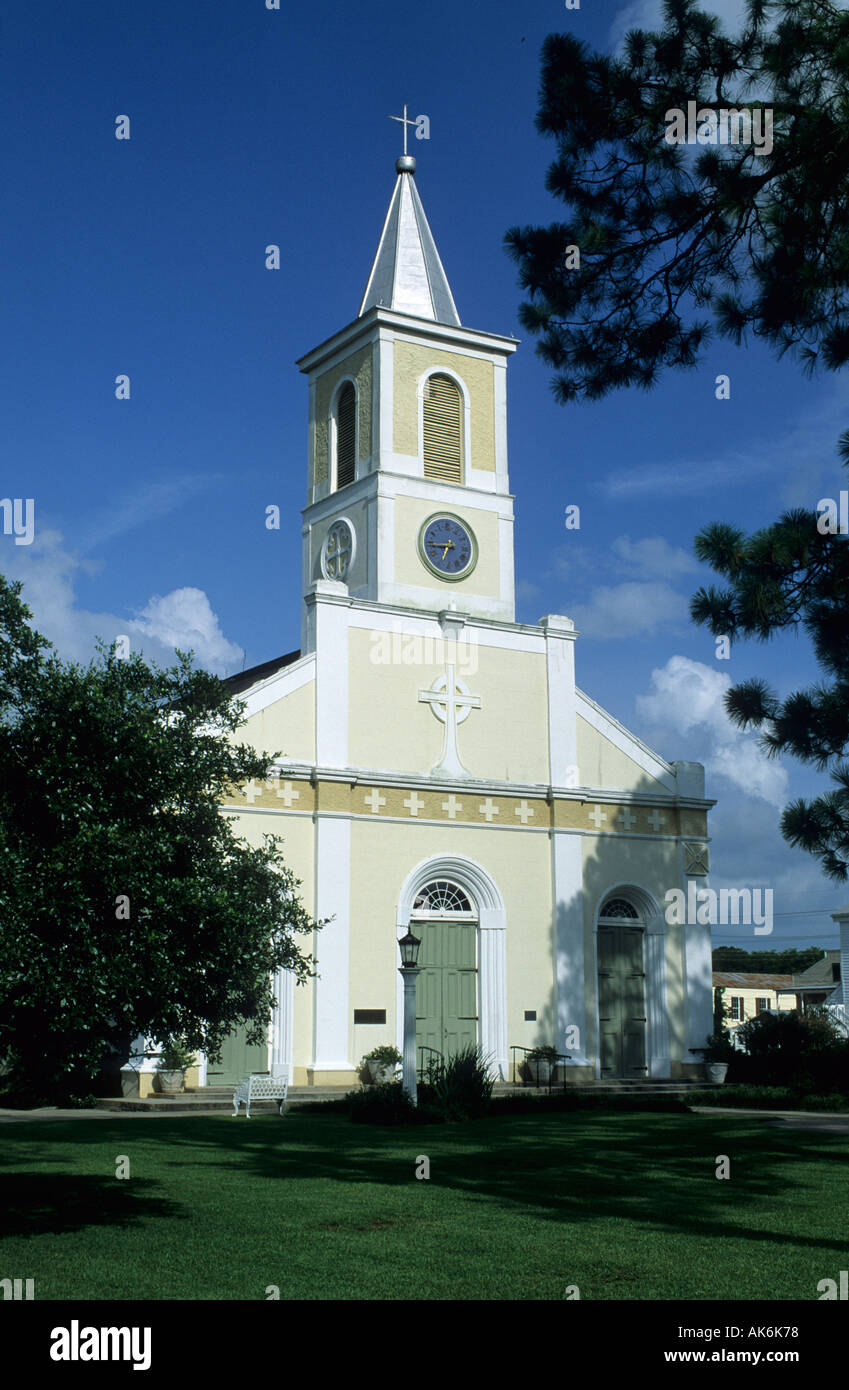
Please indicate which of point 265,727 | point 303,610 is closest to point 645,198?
point 265,727

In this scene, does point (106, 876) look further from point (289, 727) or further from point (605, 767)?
point (605, 767)

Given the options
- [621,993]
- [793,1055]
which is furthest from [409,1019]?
[621,993]

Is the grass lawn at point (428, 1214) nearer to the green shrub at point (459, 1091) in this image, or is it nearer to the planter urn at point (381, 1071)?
the green shrub at point (459, 1091)

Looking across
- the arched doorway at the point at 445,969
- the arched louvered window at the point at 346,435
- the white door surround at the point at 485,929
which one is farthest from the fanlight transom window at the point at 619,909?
the arched louvered window at the point at 346,435

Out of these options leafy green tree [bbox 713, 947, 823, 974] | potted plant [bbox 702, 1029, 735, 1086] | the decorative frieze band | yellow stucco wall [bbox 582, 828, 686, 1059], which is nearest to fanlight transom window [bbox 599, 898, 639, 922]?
yellow stucco wall [bbox 582, 828, 686, 1059]

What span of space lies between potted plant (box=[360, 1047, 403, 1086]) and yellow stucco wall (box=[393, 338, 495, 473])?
44.5ft

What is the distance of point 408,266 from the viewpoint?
32.9 meters

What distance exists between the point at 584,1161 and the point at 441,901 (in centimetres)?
1416

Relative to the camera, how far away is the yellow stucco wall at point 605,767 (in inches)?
1204

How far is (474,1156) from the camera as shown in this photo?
48.9 feet

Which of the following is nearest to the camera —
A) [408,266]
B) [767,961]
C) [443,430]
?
[443,430]

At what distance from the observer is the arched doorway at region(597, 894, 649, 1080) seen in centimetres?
2947
